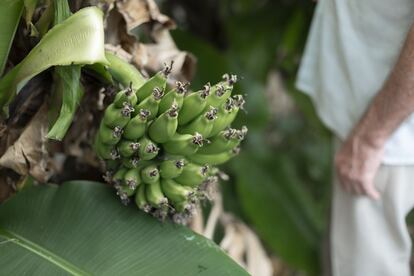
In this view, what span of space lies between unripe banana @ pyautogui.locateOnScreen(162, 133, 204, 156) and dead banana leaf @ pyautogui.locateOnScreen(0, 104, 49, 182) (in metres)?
0.18

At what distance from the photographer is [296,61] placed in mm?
1662

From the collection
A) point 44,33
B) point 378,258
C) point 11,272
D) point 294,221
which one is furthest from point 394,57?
point 294,221

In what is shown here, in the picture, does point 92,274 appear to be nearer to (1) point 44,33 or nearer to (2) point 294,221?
(1) point 44,33

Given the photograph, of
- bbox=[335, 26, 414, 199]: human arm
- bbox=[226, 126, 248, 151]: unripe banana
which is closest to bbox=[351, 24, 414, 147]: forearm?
bbox=[335, 26, 414, 199]: human arm

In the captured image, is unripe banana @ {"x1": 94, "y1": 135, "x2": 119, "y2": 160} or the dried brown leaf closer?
unripe banana @ {"x1": 94, "y1": 135, "x2": 119, "y2": 160}

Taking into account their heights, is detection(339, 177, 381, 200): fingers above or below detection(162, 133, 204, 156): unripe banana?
below

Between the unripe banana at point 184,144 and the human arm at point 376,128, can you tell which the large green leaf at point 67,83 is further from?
the human arm at point 376,128

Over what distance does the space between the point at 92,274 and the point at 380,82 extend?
1.53ft

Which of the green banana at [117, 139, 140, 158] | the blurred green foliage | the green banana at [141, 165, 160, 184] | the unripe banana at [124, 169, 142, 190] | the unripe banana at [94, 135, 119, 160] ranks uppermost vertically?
the green banana at [117, 139, 140, 158]

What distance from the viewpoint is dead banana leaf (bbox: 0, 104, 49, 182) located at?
31.6 inches

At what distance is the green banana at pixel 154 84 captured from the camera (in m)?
0.74

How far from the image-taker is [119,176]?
2.61 ft

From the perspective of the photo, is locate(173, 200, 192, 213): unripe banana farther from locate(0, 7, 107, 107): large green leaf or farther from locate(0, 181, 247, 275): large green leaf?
locate(0, 7, 107, 107): large green leaf

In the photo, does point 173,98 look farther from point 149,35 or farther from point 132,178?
point 149,35
